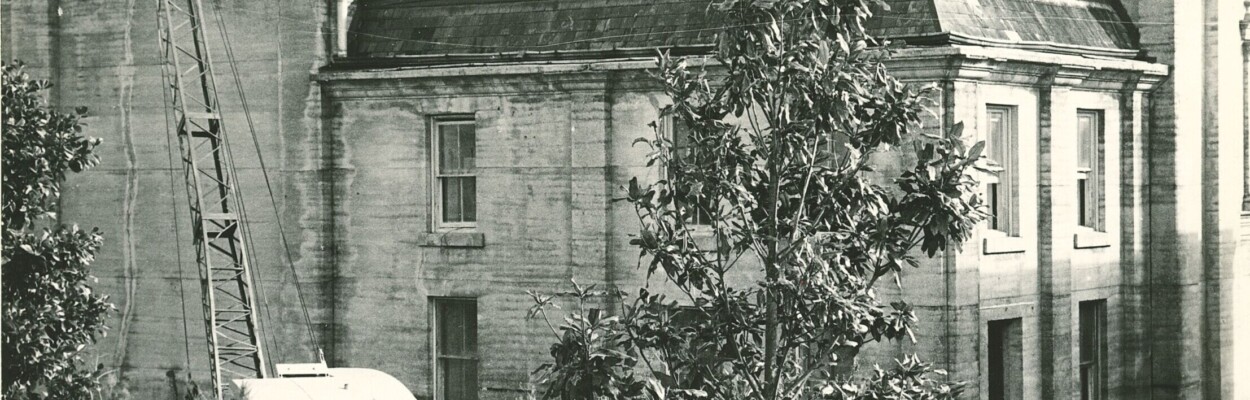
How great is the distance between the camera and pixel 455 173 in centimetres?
2839

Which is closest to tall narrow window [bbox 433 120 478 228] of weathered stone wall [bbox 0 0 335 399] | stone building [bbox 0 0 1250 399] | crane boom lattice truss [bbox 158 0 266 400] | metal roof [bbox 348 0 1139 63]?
stone building [bbox 0 0 1250 399]

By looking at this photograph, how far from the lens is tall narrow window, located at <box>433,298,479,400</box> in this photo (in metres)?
28.4

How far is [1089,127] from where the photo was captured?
94.0 ft

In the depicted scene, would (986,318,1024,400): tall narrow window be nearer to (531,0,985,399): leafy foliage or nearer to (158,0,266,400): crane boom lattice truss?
(158,0,266,400): crane boom lattice truss

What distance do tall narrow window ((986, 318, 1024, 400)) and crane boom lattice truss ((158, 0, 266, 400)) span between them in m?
12.6

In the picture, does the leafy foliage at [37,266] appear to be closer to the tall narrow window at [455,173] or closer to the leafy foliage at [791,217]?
the tall narrow window at [455,173]

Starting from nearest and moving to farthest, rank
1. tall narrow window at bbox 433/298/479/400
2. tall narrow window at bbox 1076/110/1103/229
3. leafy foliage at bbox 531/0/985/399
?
leafy foliage at bbox 531/0/985/399 → tall narrow window at bbox 433/298/479/400 → tall narrow window at bbox 1076/110/1103/229

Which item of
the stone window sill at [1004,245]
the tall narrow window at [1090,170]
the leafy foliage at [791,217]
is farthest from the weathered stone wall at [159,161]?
the leafy foliage at [791,217]

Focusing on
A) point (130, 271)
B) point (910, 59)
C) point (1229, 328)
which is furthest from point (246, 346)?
point (1229, 328)

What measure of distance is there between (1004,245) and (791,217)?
13.6 meters

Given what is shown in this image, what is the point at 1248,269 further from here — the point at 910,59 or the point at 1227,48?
the point at 910,59

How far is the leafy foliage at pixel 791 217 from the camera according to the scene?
11984 millimetres

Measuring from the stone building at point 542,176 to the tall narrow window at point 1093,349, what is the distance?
0.04 metres

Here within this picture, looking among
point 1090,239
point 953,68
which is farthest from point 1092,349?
point 953,68
